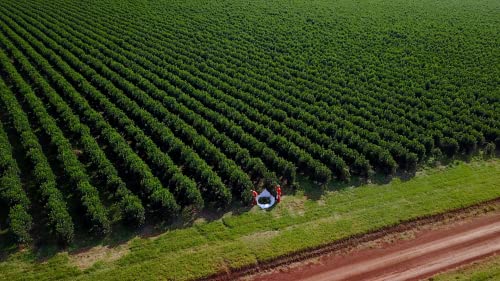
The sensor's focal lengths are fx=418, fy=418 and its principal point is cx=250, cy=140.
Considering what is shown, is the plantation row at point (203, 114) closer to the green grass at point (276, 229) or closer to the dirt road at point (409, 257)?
the green grass at point (276, 229)

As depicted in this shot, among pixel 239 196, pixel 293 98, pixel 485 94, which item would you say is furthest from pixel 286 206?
pixel 485 94

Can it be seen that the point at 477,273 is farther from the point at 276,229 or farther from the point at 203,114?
the point at 203,114

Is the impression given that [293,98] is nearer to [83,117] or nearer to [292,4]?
[83,117]

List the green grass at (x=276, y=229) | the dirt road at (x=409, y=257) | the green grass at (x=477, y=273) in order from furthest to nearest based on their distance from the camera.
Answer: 1. the dirt road at (x=409, y=257)
2. the green grass at (x=477, y=273)
3. the green grass at (x=276, y=229)

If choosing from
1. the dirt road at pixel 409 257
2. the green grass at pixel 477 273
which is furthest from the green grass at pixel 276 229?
the green grass at pixel 477 273

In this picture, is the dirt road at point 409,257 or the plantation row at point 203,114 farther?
the plantation row at point 203,114

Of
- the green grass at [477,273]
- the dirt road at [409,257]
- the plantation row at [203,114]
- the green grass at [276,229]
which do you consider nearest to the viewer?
the green grass at [276,229]
